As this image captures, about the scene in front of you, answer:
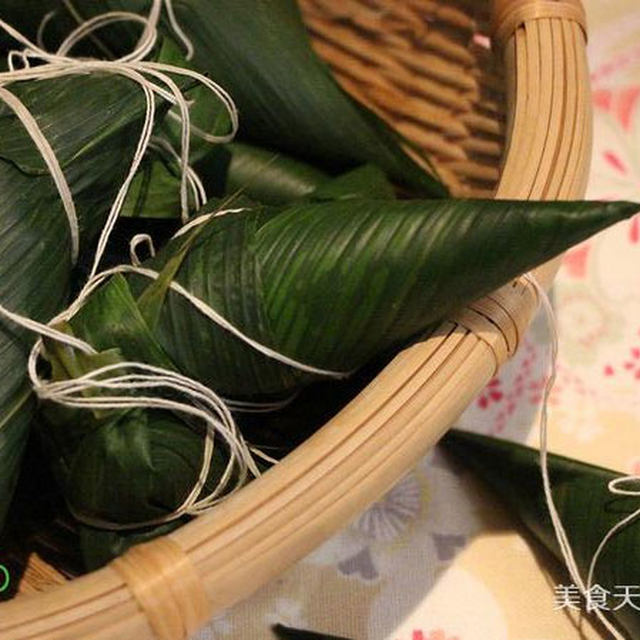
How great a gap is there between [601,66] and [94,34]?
55 cm

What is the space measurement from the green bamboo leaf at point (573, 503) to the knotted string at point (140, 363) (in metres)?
0.20

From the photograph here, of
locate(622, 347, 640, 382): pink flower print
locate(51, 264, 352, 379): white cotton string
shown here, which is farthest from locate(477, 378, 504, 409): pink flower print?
locate(51, 264, 352, 379): white cotton string

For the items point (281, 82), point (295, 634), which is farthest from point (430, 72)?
point (295, 634)

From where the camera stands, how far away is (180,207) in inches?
29.7

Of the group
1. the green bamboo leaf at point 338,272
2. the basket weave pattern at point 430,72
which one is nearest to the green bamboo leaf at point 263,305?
the green bamboo leaf at point 338,272

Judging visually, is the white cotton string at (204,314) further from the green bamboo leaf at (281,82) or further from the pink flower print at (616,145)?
the pink flower print at (616,145)

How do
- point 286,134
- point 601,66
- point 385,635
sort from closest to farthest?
point 385,635
point 286,134
point 601,66

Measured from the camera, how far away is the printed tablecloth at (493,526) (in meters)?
0.74

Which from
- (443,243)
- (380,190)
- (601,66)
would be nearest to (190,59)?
(380,190)

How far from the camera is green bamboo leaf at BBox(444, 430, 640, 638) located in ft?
2.33

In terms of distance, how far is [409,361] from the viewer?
0.59 m

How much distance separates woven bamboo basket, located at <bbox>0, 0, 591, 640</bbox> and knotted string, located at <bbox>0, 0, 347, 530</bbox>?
0.10m

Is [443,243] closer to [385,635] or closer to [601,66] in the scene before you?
[385,635]

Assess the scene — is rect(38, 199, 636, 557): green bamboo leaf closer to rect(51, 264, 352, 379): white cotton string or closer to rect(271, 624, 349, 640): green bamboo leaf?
rect(51, 264, 352, 379): white cotton string
